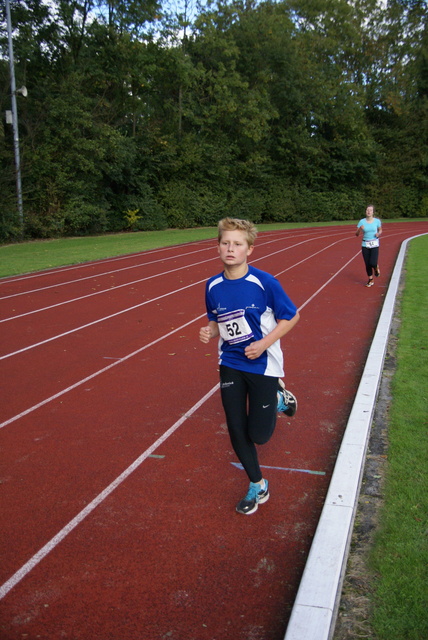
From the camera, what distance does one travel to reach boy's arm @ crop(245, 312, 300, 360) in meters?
3.74

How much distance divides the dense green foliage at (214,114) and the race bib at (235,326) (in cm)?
2443

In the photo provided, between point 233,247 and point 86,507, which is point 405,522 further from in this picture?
point 86,507

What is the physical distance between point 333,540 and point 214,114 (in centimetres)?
3770

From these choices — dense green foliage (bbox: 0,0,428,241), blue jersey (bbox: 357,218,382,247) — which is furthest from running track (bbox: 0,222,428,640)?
dense green foliage (bbox: 0,0,428,241)

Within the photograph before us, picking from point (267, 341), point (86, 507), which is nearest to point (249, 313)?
point (267, 341)

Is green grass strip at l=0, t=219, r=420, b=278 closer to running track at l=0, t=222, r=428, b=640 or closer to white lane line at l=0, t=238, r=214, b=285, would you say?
white lane line at l=0, t=238, r=214, b=285

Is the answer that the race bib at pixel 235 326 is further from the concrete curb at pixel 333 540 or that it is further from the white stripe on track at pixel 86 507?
the white stripe on track at pixel 86 507

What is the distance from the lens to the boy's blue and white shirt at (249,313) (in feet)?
12.7

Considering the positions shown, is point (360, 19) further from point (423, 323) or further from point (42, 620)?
point (42, 620)

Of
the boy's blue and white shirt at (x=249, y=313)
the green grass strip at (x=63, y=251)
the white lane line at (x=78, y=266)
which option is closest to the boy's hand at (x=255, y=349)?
the boy's blue and white shirt at (x=249, y=313)

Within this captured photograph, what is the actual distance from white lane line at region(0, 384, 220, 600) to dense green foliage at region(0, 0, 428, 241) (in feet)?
75.8

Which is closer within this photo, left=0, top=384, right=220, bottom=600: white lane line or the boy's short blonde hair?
left=0, top=384, right=220, bottom=600: white lane line

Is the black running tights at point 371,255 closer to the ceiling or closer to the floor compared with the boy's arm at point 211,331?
closer to the floor

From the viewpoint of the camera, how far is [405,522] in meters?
3.82
